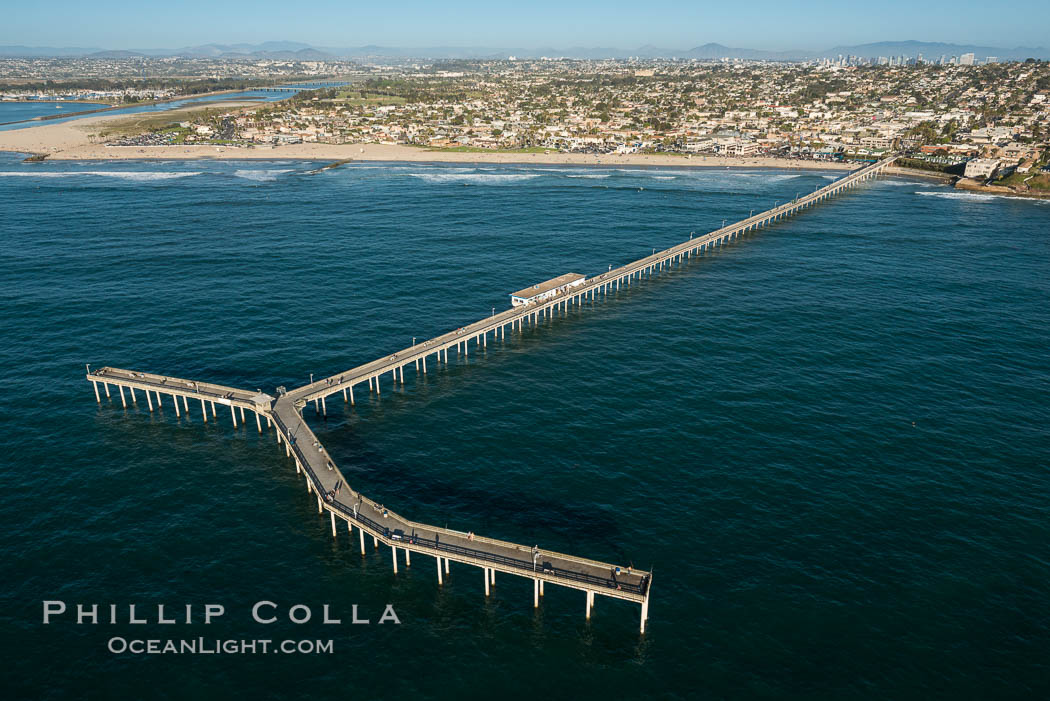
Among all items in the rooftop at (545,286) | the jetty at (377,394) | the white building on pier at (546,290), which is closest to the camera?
the jetty at (377,394)

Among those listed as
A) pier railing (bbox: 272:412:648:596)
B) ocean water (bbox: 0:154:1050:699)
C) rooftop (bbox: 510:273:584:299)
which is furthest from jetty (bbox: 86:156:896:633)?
ocean water (bbox: 0:154:1050:699)

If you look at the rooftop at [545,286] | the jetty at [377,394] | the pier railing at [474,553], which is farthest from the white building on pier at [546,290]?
the pier railing at [474,553]

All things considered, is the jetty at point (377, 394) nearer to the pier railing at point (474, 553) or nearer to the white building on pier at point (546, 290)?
the pier railing at point (474, 553)

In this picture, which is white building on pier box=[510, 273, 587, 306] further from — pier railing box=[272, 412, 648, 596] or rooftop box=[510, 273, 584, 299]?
pier railing box=[272, 412, 648, 596]

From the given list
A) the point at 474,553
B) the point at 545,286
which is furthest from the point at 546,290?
the point at 474,553

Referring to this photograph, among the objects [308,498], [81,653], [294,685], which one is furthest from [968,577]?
[81,653]

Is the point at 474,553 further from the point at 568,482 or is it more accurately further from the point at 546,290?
the point at 546,290
